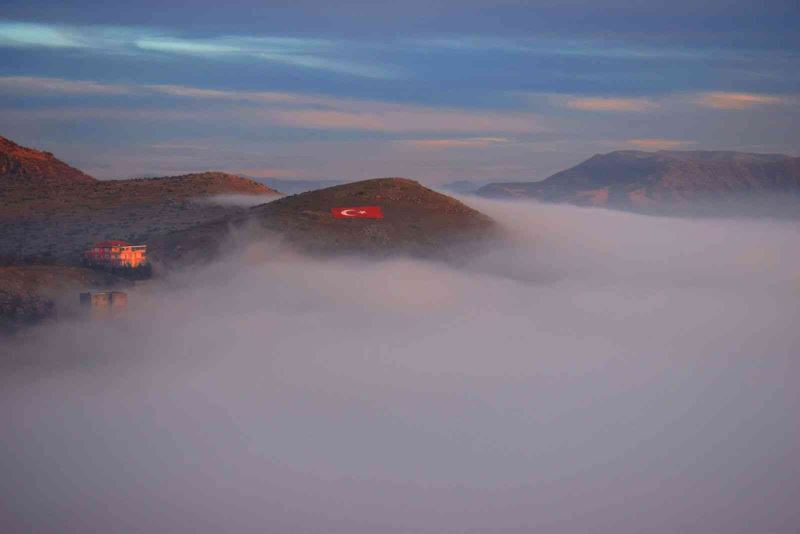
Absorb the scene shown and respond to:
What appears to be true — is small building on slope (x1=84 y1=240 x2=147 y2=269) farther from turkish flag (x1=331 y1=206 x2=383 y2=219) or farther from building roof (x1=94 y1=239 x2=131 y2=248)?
turkish flag (x1=331 y1=206 x2=383 y2=219)

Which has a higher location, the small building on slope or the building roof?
the building roof

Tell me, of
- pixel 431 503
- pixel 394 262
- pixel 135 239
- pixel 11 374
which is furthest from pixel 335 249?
pixel 11 374

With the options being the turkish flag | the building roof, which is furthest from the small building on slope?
the turkish flag

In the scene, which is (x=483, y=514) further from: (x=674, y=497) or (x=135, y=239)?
(x=135, y=239)

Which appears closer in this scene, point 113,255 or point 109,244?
point 113,255

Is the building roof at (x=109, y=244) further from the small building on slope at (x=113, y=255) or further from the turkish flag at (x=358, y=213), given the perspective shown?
the turkish flag at (x=358, y=213)

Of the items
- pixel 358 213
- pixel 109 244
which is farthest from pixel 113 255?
pixel 358 213

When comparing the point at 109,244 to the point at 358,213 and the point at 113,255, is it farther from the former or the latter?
the point at 358,213

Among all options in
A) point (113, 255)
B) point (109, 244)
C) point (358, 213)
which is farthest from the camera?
point (358, 213)
